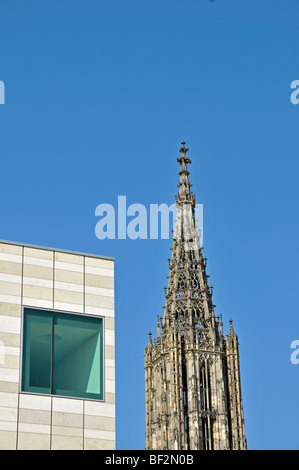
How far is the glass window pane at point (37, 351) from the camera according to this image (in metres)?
30.7

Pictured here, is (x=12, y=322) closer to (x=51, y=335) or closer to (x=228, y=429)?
(x=51, y=335)

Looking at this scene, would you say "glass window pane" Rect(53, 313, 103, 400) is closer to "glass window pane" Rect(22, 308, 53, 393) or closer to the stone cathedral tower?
"glass window pane" Rect(22, 308, 53, 393)

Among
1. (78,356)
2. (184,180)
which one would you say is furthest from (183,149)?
(78,356)

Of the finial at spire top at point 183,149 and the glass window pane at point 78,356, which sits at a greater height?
the finial at spire top at point 183,149

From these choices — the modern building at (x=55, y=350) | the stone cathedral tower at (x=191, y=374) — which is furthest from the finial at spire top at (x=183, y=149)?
the modern building at (x=55, y=350)

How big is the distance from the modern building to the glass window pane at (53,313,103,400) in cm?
3

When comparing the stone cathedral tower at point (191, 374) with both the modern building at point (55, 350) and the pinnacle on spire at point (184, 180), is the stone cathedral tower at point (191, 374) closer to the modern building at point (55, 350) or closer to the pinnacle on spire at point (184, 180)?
the pinnacle on spire at point (184, 180)

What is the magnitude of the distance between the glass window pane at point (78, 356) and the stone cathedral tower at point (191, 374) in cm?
6399

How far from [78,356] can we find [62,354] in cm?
62

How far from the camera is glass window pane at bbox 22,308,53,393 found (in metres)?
30.7

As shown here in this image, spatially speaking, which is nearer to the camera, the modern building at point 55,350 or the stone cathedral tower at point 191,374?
the modern building at point 55,350

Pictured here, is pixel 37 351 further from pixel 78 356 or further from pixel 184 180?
pixel 184 180

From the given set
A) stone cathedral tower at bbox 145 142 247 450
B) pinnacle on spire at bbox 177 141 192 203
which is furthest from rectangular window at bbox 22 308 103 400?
pinnacle on spire at bbox 177 141 192 203

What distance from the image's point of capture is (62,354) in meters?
31.3
